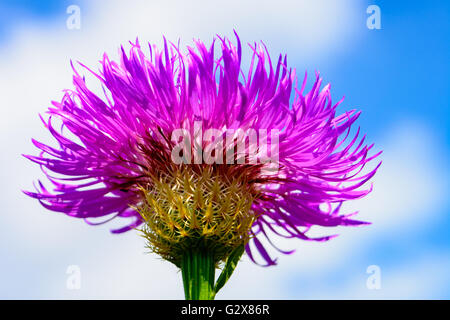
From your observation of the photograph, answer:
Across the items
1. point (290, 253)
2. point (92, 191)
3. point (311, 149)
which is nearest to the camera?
point (311, 149)

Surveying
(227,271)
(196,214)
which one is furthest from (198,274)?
(196,214)

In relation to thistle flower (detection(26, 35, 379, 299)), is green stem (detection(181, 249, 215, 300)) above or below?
below

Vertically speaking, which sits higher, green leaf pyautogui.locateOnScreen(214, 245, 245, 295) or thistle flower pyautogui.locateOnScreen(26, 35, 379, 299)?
thistle flower pyautogui.locateOnScreen(26, 35, 379, 299)

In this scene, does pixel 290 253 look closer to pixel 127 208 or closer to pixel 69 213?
pixel 127 208

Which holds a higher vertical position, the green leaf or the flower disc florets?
the flower disc florets

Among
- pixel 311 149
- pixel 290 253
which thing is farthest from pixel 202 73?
pixel 290 253
